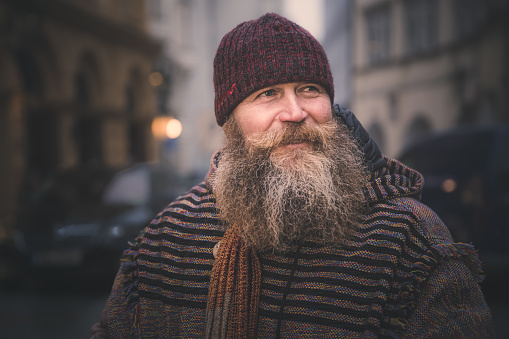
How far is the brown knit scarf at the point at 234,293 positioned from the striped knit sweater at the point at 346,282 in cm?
5

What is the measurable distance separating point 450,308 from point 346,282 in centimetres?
32

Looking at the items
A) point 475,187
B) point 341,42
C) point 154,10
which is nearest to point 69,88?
point 154,10

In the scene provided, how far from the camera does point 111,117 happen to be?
16.0m

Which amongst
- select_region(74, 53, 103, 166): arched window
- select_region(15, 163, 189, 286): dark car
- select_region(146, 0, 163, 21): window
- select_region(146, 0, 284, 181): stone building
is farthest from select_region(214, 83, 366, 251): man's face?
select_region(146, 0, 284, 181): stone building

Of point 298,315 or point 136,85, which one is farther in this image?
point 136,85

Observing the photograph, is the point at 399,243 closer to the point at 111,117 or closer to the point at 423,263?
the point at 423,263

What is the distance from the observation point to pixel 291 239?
1.70 meters

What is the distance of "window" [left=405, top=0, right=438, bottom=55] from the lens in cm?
1935

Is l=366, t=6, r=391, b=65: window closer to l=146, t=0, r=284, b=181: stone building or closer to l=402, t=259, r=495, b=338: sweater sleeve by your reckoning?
l=146, t=0, r=284, b=181: stone building

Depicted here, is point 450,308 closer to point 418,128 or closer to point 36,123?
point 36,123

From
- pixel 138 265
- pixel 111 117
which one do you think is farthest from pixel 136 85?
pixel 138 265

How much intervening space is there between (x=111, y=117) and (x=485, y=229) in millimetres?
12999

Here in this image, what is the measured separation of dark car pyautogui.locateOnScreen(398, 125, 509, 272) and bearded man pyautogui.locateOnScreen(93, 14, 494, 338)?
3963mm

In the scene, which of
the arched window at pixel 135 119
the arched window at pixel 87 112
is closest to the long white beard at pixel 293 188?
the arched window at pixel 87 112
